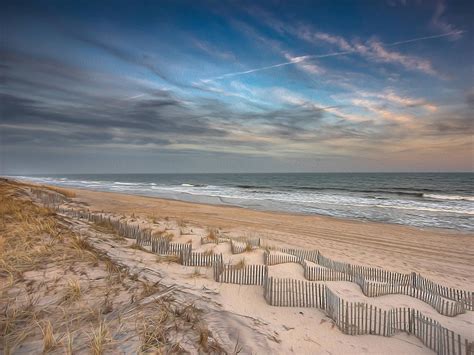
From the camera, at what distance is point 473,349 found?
4215 mm

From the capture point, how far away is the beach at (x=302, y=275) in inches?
204

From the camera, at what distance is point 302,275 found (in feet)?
30.6

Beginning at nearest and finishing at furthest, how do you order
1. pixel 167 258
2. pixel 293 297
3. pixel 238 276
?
pixel 293 297, pixel 238 276, pixel 167 258

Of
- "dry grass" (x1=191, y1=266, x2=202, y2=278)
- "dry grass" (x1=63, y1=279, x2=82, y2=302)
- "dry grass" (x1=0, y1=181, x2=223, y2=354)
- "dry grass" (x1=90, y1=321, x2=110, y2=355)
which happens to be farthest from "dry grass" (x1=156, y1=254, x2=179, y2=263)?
"dry grass" (x1=90, y1=321, x2=110, y2=355)

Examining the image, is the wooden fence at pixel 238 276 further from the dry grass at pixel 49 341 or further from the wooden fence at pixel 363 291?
the dry grass at pixel 49 341

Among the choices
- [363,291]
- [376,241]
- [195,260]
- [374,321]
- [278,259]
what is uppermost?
[195,260]

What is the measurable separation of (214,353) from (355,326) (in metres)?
3.36

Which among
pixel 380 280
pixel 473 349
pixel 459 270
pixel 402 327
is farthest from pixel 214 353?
pixel 459 270

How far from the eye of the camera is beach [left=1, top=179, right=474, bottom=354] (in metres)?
5.18

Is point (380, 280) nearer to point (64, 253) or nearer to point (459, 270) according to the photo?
point (459, 270)

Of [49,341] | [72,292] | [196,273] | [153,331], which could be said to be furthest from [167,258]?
[49,341]

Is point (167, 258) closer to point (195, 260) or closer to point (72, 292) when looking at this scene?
point (195, 260)

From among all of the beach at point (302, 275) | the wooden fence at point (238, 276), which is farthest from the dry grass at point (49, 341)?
the wooden fence at point (238, 276)

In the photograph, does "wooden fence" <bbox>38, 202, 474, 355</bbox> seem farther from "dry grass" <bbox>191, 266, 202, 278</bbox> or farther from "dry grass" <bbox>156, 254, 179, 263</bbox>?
"dry grass" <bbox>191, 266, 202, 278</bbox>
